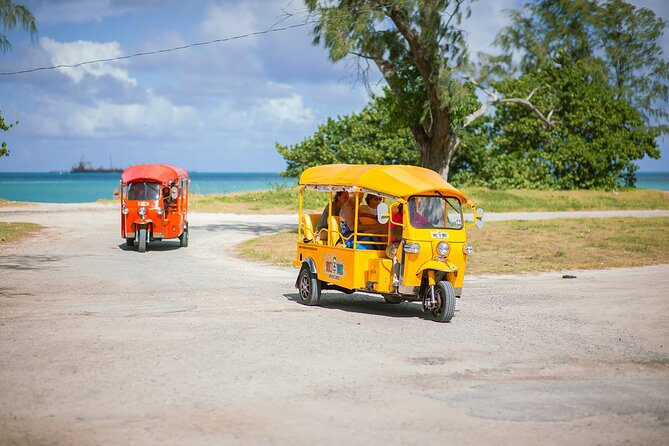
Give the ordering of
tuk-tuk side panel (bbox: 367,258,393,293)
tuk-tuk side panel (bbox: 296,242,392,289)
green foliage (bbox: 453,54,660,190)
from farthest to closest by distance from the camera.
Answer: green foliage (bbox: 453,54,660,190)
tuk-tuk side panel (bbox: 296,242,392,289)
tuk-tuk side panel (bbox: 367,258,393,293)

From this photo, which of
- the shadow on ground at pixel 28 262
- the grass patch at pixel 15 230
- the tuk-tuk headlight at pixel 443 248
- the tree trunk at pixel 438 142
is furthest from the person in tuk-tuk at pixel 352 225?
the tree trunk at pixel 438 142

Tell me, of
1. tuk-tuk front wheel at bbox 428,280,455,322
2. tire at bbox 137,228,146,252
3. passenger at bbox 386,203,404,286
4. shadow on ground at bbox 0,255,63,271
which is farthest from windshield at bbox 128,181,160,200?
tuk-tuk front wheel at bbox 428,280,455,322

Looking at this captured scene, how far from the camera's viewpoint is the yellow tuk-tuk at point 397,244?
12.0 metres

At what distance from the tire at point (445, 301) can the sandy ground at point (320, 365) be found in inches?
7.1

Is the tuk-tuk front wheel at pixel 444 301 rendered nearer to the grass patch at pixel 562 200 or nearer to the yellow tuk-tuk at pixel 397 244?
the yellow tuk-tuk at pixel 397 244

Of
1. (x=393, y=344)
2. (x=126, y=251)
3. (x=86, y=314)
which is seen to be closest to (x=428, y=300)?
(x=393, y=344)

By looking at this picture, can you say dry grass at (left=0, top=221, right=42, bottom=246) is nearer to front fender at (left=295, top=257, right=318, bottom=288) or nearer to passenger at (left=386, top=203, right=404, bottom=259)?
front fender at (left=295, top=257, right=318, bottom=288)

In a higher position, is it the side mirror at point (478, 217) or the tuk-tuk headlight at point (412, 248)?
the side mirror at point (478, 217)

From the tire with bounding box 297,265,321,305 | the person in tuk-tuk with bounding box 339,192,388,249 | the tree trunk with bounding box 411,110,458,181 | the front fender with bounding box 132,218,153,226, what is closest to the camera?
the person in tuk-tuk with bounding box 339,192,388,249

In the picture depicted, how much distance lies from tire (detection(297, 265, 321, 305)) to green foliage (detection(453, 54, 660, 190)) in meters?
→ 37.1

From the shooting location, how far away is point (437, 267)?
38.9 feet

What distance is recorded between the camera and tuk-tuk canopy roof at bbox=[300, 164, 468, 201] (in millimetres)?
12195

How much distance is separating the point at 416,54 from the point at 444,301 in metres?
15.9

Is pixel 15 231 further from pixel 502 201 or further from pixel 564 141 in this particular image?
pixel 564 141
